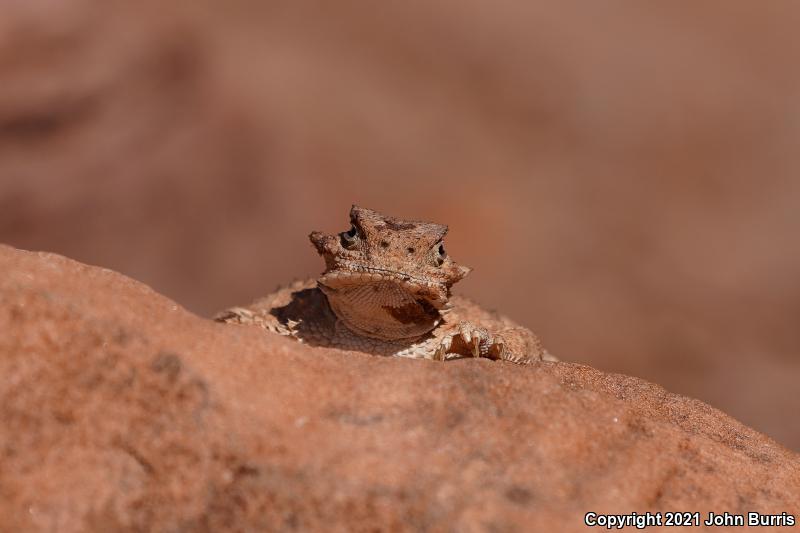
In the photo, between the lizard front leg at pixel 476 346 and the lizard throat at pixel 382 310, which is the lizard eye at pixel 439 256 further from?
the lizard front leg at pixel 476 346

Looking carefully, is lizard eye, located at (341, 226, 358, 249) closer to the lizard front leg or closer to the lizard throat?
the lizard throat

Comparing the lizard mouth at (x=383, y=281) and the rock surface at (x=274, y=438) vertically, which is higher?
the lizard mouth at (x=383, y=281)

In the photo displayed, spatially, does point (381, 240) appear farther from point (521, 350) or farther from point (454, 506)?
point (454, 506)

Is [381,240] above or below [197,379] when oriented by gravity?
above

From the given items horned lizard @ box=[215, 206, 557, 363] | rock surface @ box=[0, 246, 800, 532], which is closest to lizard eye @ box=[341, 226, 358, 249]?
horned lizard @ box=[215, 206, 557, 363]

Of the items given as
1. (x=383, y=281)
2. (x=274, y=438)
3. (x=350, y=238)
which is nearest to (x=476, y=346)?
(x=383, y=281)

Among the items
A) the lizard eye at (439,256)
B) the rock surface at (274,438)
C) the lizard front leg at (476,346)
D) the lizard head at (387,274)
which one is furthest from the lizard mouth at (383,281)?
the rock surface at (274,438)

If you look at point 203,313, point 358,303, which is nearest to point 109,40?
point 203,313

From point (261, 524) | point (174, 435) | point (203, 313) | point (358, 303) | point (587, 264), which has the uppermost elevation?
point (587, 264)

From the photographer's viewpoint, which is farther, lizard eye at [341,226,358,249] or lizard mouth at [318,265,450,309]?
→ lizard eye at [341,226,358,249]
